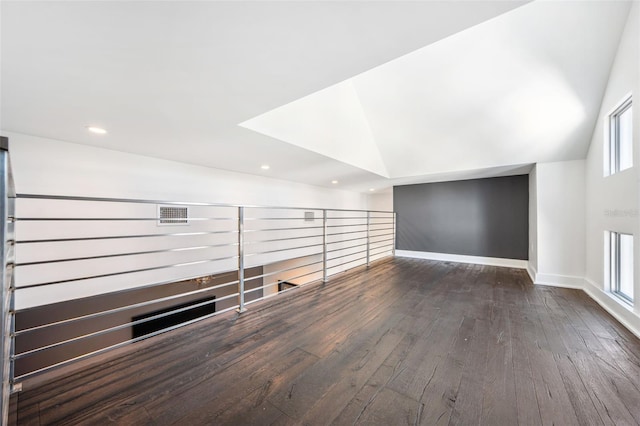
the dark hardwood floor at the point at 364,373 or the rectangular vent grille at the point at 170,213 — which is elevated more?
the rectangular vent grille at the point at 170,213

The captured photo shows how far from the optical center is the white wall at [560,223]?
3.38 metres

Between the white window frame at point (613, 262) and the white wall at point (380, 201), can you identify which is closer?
the white window frame at point (613, 262)

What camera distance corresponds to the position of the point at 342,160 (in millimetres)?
3816

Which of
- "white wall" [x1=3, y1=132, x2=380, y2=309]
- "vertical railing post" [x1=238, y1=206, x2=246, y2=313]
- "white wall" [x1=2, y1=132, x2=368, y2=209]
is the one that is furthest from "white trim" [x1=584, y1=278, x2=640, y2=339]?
"white wall" [x1=2, y1=132, x2=368, y2=209]

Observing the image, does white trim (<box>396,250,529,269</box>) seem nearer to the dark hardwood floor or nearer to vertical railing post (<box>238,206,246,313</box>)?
the dark hardwood floor

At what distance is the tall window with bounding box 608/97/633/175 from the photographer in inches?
91.9

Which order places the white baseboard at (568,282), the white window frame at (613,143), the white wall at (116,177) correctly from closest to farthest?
the white baseboard at (568,282) → the white wall at (116,177) → the white window frame at (613,143)

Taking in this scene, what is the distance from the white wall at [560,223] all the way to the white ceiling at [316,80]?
27cm

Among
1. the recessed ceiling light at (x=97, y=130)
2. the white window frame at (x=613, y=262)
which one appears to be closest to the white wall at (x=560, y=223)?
the white window frame at (x=613, y=262)

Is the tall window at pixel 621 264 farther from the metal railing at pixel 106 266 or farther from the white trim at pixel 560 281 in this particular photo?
the metal railing at pixel 106 266

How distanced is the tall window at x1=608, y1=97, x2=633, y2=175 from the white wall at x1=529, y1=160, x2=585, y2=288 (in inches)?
35.1

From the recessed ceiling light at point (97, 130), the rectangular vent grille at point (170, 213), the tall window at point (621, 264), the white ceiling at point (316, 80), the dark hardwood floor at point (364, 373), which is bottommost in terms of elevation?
the dark hardwood floor at point (364, 373)

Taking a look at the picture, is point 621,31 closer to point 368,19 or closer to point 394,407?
point 368,19

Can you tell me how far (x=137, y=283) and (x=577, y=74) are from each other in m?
5.70
